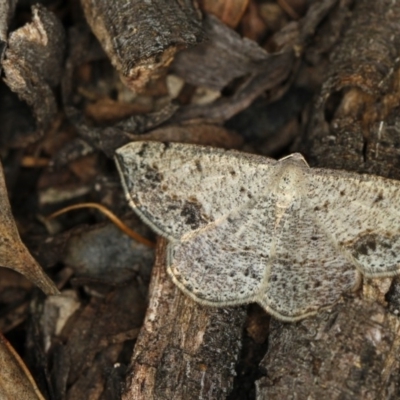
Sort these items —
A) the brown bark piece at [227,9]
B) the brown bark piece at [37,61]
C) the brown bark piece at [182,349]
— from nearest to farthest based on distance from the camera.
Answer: the brown bark piece at [182,349], the brown bark piece at [37,61], the brown bark piece at [227,9]

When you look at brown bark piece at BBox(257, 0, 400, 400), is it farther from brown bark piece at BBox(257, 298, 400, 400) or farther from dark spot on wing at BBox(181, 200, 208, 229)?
dark spot on wing at BBox(181, 200, 208, 229)

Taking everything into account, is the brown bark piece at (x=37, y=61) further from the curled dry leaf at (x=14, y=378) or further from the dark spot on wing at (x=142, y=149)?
the curled dry leaf at (x=14, y=378)

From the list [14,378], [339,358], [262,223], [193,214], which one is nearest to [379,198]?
[262,223]

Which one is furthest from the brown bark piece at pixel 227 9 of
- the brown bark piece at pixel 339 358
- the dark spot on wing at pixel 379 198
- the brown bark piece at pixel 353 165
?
the brown bark piece at pixel 339 358

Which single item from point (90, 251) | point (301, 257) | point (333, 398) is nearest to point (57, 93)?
point (90, 251)

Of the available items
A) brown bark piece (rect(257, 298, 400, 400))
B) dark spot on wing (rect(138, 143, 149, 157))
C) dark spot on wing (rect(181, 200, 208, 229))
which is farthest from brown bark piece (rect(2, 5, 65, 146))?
brown bark piece (rect(257, 298, 400, 400))

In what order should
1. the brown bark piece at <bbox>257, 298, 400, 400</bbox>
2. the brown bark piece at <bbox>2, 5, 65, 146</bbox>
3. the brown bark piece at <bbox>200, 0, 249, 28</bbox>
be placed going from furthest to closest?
the brown bark piece at <bbox>200, 0, 249, 28</bbox>
the brown bark piece at <bbox>2, 5, 65, 146</bbox>
the brown bark piece at <bbox>257, 298, 400, 400</bbox>
